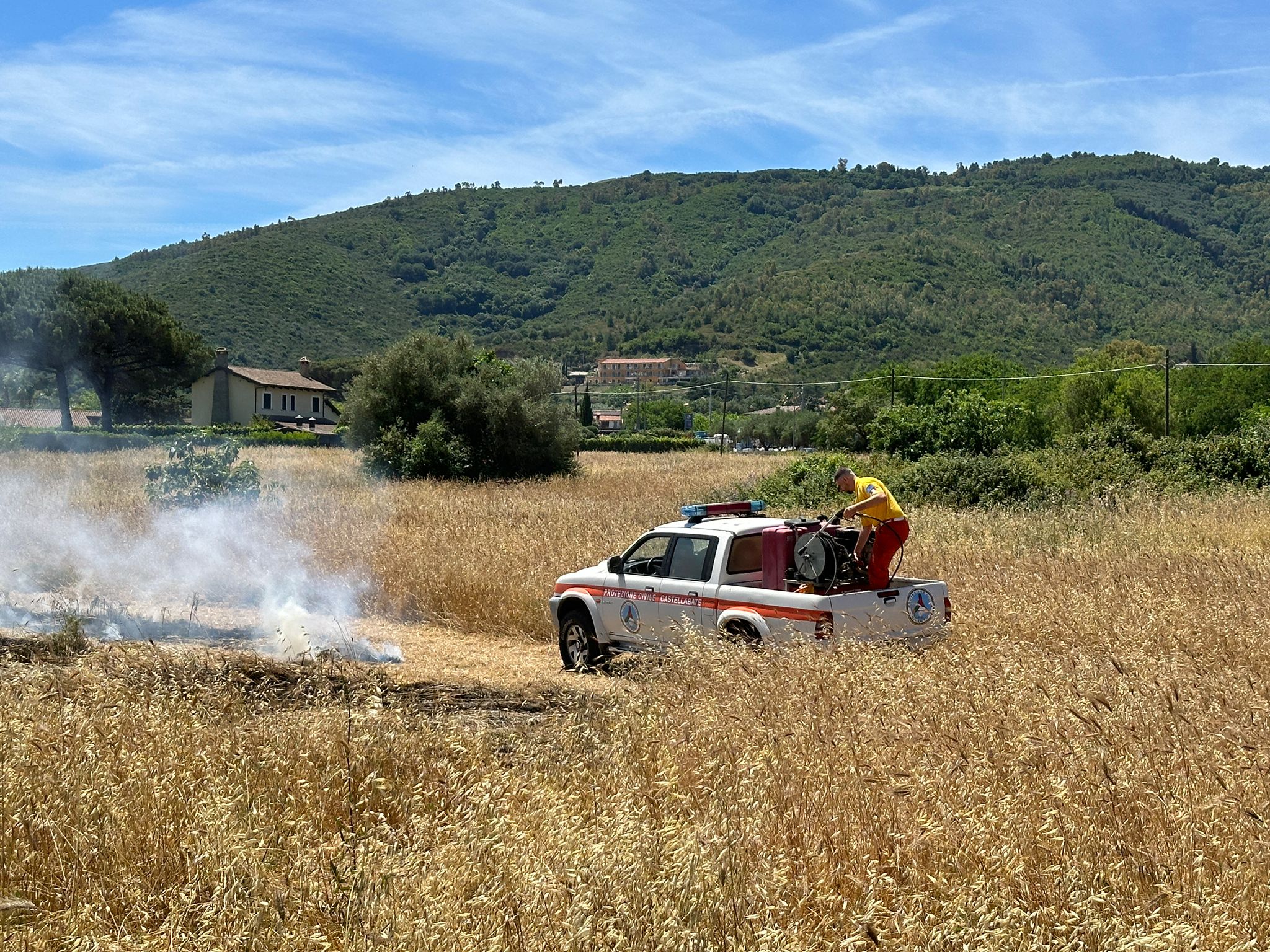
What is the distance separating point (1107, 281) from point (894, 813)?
159211mm

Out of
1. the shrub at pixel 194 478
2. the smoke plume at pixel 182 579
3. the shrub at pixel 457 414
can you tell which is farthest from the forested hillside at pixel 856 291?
the smoke plume at pixel 182 579

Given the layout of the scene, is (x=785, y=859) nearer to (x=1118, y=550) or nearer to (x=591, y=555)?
(x=591, y=555)

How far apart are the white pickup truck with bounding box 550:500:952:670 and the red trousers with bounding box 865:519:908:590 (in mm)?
143

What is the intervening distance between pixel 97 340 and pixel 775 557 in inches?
1862

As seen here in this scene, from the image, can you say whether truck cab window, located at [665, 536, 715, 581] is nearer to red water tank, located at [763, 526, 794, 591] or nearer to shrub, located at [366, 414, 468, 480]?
red water tank, located at [763, 526, 794, 591]

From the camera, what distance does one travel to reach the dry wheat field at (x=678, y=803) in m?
3.84

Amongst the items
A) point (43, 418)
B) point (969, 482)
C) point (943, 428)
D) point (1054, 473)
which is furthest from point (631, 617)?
point (43, 418)

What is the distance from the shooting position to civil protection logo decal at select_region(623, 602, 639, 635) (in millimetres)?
10625

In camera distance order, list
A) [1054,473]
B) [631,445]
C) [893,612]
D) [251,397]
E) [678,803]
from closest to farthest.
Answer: [678,803]
[893,612]
[1054,473]
[631,445]
[251,397]

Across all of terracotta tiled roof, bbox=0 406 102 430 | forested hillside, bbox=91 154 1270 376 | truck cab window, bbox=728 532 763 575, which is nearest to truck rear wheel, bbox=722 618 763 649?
truck cab window, bbox=728 532 763 575

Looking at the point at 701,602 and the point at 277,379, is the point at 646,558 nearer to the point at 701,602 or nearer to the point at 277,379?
the point at 701,602

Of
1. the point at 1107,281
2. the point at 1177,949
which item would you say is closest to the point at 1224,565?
the point at 1177,949

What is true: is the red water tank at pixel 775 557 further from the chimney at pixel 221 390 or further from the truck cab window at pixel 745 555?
the chimney at pixel 221 390

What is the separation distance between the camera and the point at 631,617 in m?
10.7
